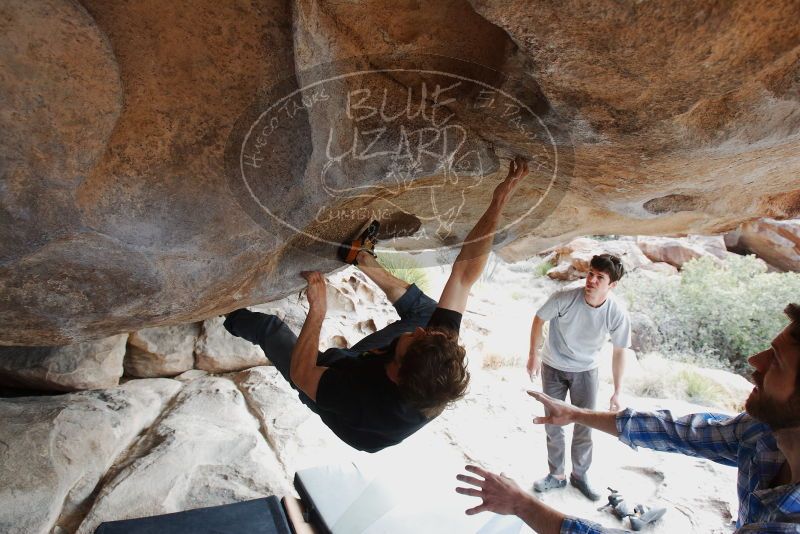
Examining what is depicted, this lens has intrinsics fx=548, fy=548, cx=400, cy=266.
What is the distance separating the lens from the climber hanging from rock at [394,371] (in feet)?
6.78

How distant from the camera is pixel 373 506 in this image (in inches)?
119

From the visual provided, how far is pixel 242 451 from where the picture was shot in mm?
3383

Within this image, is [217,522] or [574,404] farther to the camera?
[574,404]

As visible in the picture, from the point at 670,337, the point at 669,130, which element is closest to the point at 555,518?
the point at 669,130

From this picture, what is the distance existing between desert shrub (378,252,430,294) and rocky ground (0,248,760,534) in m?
0.39

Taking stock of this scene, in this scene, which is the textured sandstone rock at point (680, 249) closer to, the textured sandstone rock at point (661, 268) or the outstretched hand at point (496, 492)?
the textured sandstone rock at point (661, 268)

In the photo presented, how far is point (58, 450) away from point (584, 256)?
9807 millimetres

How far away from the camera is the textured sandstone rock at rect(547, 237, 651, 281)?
11.0 meters

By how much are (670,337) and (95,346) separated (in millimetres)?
8683

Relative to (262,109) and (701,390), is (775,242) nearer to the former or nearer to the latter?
(701,390)

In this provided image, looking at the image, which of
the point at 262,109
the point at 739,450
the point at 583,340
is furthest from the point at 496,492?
the point at 583,340

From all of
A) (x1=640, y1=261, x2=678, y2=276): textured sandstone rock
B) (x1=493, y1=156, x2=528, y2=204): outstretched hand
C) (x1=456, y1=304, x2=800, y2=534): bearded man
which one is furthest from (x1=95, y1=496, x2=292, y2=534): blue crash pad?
(x1=640, y1=261, x2=678, y2=276): textured sandstone rock

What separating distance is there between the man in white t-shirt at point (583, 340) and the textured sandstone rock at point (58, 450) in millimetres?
2690

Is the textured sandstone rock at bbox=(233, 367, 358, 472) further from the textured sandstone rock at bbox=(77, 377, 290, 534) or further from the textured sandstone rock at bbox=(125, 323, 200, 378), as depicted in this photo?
the textured sandstone rock at bbox=(125, 323, 200, 378)
